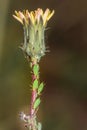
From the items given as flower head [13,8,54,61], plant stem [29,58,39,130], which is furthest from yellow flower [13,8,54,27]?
plant stem [29,58,39,130]

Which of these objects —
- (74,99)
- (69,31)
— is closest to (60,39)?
(69,31)

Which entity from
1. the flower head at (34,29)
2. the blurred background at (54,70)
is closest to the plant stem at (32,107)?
the flower head at (34,29)

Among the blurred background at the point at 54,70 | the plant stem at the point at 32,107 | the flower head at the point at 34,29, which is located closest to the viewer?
the plant stem at the point at 32,107

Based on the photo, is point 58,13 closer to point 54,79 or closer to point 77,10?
point 77,10

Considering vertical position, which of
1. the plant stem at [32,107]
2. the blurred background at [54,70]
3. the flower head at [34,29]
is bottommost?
the plant stem at [32,107]

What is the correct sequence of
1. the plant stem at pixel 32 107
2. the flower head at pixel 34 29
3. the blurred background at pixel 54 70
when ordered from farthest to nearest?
the blurred background at pixel 54 70 < the flower head at pixel 34 29 < the plant stem at pixel 32 107

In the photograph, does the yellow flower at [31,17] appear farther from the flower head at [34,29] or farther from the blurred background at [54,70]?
the blurred background at [54,70]

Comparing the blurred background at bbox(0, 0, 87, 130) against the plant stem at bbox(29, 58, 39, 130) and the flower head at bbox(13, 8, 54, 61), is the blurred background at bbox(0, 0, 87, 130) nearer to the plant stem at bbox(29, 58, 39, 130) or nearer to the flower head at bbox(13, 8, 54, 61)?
the flower head at bbox(13, 8, 54, 61)

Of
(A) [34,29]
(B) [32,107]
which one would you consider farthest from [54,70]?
(B) [32,107]

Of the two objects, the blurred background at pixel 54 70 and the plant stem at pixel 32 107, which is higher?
the blurred background at pixel 54 70
